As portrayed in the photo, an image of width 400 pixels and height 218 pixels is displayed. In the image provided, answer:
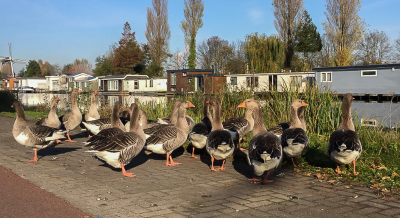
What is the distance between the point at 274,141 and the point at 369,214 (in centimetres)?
209

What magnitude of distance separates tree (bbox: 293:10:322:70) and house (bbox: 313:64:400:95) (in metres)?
12.6

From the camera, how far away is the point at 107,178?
7.31 metres

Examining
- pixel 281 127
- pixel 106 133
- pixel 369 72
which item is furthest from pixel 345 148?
pixel 369 72

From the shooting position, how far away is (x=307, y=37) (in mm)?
50312

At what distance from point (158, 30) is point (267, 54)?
76.2 ft

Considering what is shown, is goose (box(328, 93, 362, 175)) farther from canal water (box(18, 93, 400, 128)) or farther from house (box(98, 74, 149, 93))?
house (box(98, 74, 149, 93))

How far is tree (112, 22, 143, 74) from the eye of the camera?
6856cm

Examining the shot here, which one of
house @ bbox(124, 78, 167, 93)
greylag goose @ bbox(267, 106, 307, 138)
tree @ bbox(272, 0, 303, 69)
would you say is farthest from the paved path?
house @ bbox(124, 78, 167, 93)

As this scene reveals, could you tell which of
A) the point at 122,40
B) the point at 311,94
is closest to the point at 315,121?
the point at 311,94

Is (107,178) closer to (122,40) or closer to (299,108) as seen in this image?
(299,108)

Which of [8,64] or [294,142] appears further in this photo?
[8,64]

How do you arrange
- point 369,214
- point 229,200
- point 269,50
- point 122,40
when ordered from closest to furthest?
point 369,214, point 229,200, point 269,50, point 122,40

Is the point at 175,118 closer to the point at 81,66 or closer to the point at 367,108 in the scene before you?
the point at 367,108

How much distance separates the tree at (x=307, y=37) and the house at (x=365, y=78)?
1265cm
